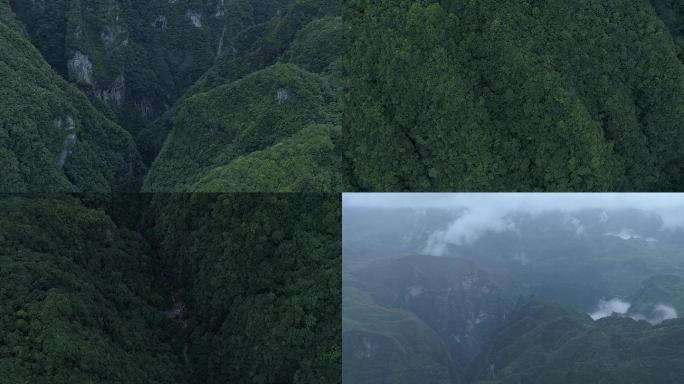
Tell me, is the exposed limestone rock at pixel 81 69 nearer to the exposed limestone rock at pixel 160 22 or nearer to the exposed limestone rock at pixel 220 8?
the exposed limestone rock at pixel 160 22

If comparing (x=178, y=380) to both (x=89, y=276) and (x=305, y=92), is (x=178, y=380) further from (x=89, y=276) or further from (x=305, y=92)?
(x=305, y=92)

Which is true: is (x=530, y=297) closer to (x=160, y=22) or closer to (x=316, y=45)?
(x=316, y=45)

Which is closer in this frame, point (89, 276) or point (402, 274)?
point (402, 274)

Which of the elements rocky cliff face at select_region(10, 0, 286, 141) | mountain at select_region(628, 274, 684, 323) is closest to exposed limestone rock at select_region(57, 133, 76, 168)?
rocky cliff face at select_region(10, 0, 286, 141)

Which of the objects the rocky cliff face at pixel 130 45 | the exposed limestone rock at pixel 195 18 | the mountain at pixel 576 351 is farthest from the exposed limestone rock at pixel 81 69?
the mountain at pixel 576 351

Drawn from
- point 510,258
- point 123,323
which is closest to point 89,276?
point 123,323

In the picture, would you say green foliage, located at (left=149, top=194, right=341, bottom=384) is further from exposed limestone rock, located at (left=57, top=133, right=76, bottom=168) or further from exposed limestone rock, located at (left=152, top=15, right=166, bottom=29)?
exposed limestone rock, located at (left=152, top=15, right=166, bottom=29)
